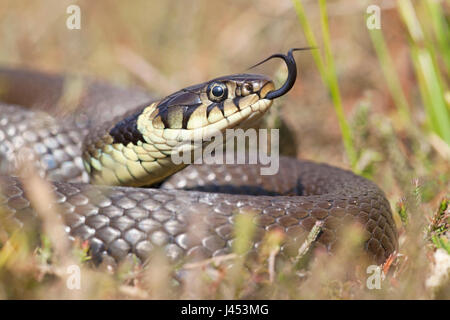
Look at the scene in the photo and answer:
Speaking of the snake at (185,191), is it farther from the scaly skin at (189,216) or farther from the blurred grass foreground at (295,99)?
the blurred grass foreground at (295,99)

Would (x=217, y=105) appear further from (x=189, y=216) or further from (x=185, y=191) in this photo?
(x=189, y=216)

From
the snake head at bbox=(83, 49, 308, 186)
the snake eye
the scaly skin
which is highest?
the snake eye

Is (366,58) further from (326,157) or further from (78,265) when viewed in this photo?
(78,265)

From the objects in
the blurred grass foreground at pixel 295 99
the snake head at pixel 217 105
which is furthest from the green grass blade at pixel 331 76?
the snake head at pixel 217 105

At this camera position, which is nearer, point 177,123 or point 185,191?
point 185,191

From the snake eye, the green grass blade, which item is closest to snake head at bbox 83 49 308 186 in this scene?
the snake eye

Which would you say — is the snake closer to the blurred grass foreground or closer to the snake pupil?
the snake pupil

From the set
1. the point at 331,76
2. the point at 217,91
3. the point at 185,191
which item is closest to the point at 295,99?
the point at 331,76

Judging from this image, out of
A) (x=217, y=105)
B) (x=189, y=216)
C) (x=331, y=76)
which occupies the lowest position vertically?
(x=189, y=216)
